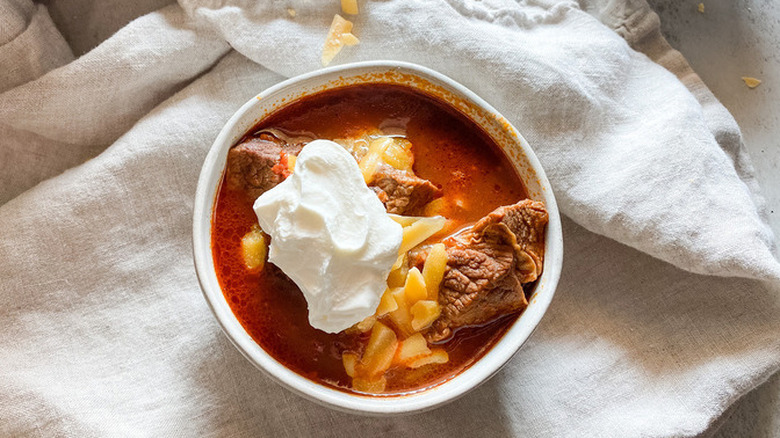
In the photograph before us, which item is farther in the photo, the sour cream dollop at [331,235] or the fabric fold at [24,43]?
the fabric fold at [24,43]

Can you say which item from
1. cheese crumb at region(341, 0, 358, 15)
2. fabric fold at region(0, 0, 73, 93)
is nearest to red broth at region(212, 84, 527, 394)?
cheese crumb at region(341, 0, 358, 15)

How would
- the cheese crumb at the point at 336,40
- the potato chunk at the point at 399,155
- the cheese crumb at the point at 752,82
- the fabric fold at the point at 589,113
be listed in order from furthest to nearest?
1. the cheese crumb at the point at 752,82
2. the cheese crumb at the point at 336,40
3. the fabric fold at the point at 589,113
4. the potato chunk at the point at 399,155

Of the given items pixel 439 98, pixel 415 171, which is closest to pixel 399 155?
pixel 415 171

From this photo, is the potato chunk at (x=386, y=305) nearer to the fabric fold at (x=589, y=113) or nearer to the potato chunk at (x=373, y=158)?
the potato chunk at (x=373, y=158)

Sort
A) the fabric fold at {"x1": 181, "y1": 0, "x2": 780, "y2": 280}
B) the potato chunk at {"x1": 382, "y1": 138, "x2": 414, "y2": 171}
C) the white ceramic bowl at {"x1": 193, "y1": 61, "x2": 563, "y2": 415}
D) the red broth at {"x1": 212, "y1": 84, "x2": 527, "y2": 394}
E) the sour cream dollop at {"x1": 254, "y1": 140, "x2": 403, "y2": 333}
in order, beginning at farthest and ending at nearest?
the fabric fold at {"x1": 181, "y1": 0, "x2": 780, "y2": 280}, the potato chunk at {"x1": 382, "y1": 138, "x2": 414, "y2": 171}, the red broth at {"x1": 212, "y1": 84, "x2": 527, "y2": 394}, the white ceramic bowl at {"x1": 193, "y1": 61, "x2": 563, "y2": 415}, the sour cream dollop at {"x1": 254, "y1": 140, "x2": 403, "y2": 333}

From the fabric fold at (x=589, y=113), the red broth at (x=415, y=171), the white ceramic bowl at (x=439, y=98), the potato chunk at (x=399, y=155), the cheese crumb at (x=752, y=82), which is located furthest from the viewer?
the cheese crumb at (x=752, y=82)

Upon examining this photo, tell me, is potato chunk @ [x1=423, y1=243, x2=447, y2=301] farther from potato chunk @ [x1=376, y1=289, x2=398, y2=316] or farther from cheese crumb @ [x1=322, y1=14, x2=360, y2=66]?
cheese crumb @ [x1=322, y1=14, x2=360, y2=66]

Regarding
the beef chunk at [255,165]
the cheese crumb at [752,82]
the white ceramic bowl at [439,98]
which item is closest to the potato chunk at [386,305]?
the white ceramic bowl at [439,98]
